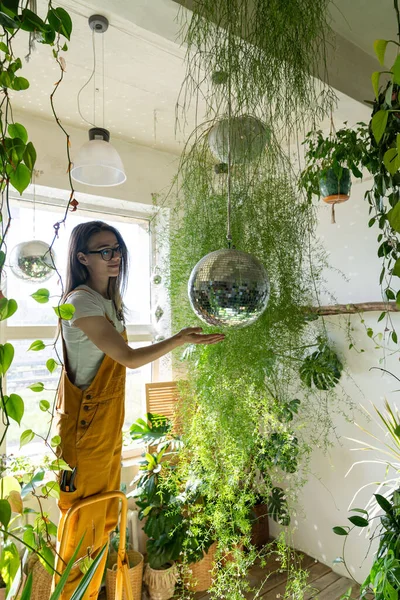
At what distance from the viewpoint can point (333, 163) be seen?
5.25 feet

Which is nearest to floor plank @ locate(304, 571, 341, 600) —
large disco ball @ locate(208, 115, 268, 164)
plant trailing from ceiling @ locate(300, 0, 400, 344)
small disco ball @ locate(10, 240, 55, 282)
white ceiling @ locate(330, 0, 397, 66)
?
plant trailing from ceiling @ locate(300, 0, 400, 344)

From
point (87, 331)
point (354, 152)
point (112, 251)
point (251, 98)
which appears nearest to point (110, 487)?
point (87, 331)

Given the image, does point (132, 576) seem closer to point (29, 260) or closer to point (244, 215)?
point (29, 260)

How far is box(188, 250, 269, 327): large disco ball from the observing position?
36.4 inches

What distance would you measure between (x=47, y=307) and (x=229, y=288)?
85.0 inches

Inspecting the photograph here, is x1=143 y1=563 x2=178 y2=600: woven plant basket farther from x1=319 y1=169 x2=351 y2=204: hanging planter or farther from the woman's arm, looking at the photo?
x1=319 y1=169 x2=351 y2=204: hanging planter

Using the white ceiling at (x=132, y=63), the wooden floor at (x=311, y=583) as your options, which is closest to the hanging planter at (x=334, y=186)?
the white ceiling at (x=132, y=63)

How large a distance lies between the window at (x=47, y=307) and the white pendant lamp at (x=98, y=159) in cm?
77

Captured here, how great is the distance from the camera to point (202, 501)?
8.12ft

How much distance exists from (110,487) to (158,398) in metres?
1.43

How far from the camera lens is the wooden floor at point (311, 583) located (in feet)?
7.72

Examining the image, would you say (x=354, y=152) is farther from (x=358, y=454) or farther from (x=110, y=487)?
(x=358, y=454)

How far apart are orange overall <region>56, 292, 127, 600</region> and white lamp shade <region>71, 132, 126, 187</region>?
31.0 inches

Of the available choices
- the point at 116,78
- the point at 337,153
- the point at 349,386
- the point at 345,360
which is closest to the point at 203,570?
the point at 349,386
